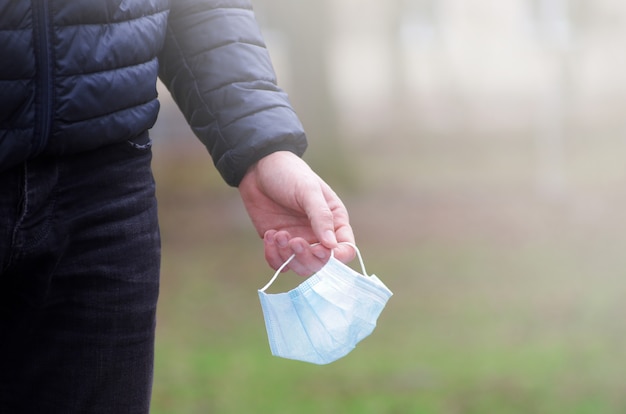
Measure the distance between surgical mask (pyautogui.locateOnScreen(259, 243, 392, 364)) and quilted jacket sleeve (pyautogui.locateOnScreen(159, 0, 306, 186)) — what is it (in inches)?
8.8

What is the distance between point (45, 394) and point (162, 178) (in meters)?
11.4

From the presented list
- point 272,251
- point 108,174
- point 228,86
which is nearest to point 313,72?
point 228,86

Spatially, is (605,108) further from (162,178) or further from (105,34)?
(105,34)

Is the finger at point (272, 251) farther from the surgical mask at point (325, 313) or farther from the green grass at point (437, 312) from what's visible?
the green grass at point (437, 312)

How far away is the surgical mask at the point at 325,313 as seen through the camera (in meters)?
1.60

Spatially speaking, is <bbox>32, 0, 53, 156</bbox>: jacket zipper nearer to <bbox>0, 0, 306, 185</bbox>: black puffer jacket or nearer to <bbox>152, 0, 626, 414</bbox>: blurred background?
<bbox>0, 0, 306, 185</bbox>: black puffer jacket

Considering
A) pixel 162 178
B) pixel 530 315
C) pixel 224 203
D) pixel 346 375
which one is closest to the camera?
pixel 346 375

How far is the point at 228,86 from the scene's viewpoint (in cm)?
169

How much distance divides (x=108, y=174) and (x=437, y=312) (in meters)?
5.21

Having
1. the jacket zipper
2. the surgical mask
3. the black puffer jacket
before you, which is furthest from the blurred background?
the jacket zipper

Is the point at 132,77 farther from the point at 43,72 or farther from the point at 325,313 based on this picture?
the point at 325,313

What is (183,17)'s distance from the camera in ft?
5.54

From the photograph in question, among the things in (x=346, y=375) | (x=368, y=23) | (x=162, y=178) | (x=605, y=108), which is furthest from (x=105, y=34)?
(x=368, y=23)

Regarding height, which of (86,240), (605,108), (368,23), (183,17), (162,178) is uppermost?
(183,17)
